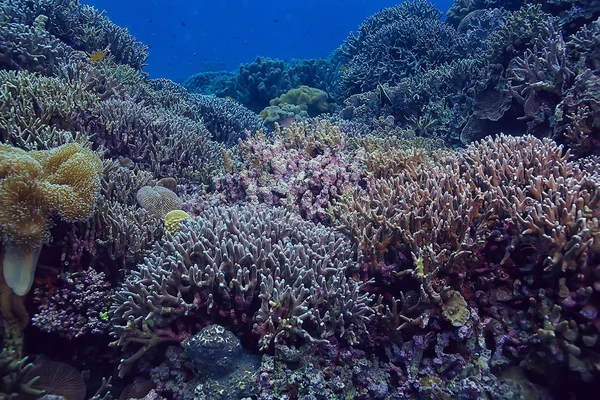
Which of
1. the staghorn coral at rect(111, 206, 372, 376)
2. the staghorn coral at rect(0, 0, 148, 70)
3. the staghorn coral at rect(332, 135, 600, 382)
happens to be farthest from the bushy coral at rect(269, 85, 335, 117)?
the staghorn coral at rect(111, 206, 372, 376)

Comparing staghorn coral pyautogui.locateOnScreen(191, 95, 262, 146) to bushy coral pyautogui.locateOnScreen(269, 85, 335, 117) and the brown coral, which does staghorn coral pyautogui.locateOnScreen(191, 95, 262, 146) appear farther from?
the brown coral

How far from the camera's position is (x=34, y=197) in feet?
8.32

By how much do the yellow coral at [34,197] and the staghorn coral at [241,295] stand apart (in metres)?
0.72

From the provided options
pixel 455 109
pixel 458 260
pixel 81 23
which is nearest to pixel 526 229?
pixel 458 260

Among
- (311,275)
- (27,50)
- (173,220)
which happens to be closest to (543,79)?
(311,275)

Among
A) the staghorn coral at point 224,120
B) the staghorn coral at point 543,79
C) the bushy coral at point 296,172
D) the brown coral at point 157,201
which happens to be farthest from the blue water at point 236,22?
the brown coral at point 157,201

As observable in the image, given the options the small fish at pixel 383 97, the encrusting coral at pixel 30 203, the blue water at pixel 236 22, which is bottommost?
the encrusting coral at pixel 30 203

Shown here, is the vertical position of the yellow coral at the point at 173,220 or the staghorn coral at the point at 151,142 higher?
the staghorn coral at the point at 151,142

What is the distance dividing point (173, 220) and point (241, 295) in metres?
1.50

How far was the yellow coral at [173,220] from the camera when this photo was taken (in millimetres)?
3715

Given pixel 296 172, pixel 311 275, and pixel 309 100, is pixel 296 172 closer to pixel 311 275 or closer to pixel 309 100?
pixel 311 275

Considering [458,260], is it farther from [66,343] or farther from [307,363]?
[66,343]

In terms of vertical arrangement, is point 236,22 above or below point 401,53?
above

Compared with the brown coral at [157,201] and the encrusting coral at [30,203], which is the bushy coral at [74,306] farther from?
the brown coral at [157,201]
